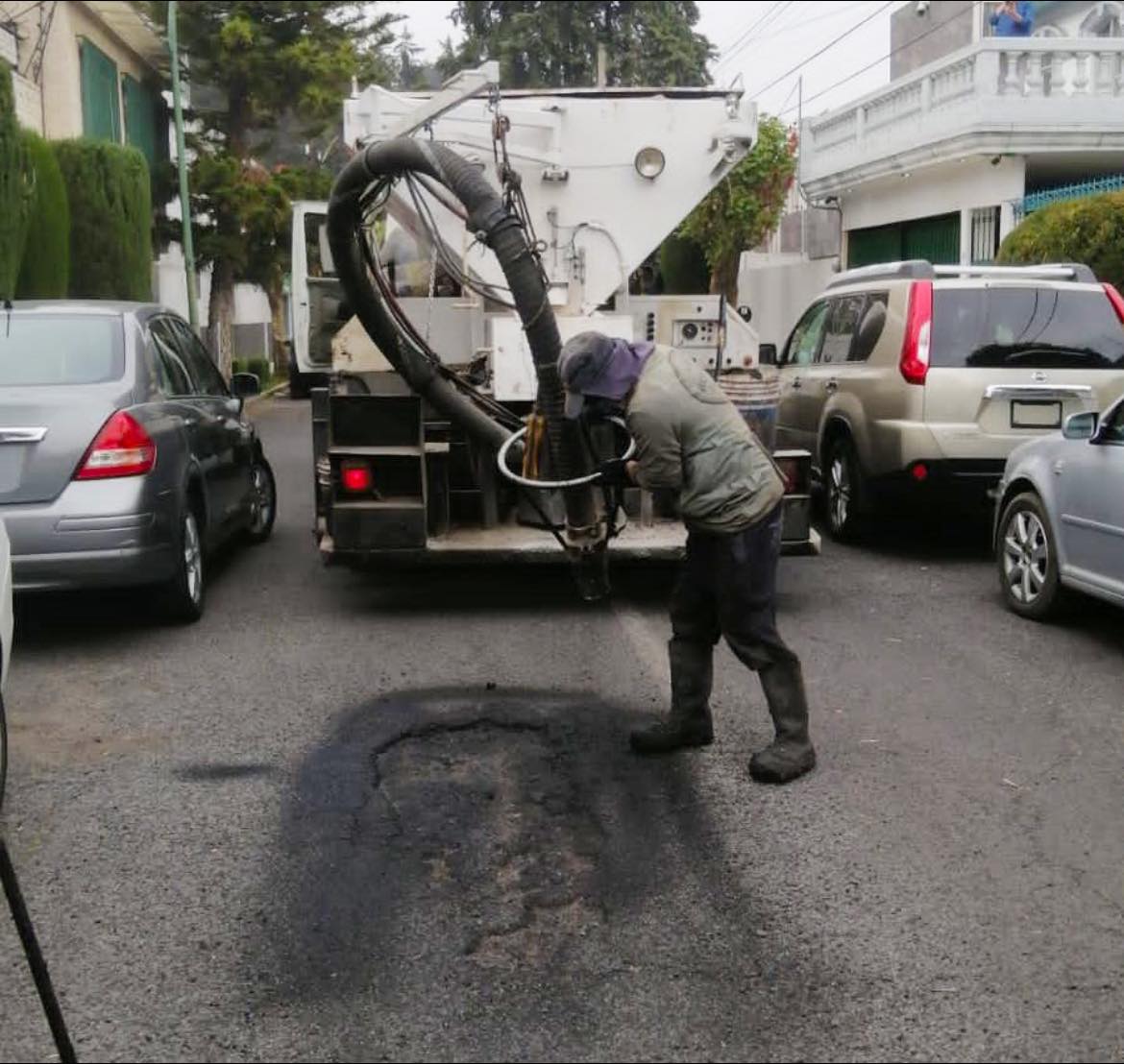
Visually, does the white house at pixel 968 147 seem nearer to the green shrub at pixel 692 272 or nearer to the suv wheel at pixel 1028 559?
the green shrub at pixel 692 272

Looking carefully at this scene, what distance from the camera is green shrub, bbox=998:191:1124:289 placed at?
13.6 m

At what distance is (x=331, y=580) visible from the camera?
9172mm

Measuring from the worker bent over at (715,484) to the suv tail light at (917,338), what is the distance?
4370mm

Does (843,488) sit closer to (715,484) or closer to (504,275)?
(504,275)

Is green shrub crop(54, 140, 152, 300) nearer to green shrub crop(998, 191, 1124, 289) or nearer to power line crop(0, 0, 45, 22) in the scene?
power line crop(0, 0, 45, 22)

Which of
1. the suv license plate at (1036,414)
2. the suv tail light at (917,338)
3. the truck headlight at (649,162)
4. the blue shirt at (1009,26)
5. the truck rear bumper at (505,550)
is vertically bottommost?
the truck rear bumper at (505,550)

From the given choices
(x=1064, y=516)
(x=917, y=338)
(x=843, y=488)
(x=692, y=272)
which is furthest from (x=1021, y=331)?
(x=692, y=272)

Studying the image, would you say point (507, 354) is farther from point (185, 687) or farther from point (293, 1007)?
point (293, 1007)

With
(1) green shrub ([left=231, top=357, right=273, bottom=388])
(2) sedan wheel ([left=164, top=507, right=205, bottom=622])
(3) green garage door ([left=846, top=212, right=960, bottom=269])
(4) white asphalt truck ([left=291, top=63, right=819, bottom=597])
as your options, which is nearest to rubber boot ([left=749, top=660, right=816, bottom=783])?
(4) white asphalt truck ([left=291, top=63, right=819, bottom=597])

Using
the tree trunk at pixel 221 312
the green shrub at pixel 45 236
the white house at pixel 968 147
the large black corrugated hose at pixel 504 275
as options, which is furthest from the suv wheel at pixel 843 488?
the tree trunk at pixel 221 312

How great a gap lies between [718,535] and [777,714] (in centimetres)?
71

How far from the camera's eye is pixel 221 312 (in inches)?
1198

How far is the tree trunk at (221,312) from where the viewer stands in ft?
99.0

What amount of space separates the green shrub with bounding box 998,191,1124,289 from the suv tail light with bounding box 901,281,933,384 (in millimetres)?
4880
